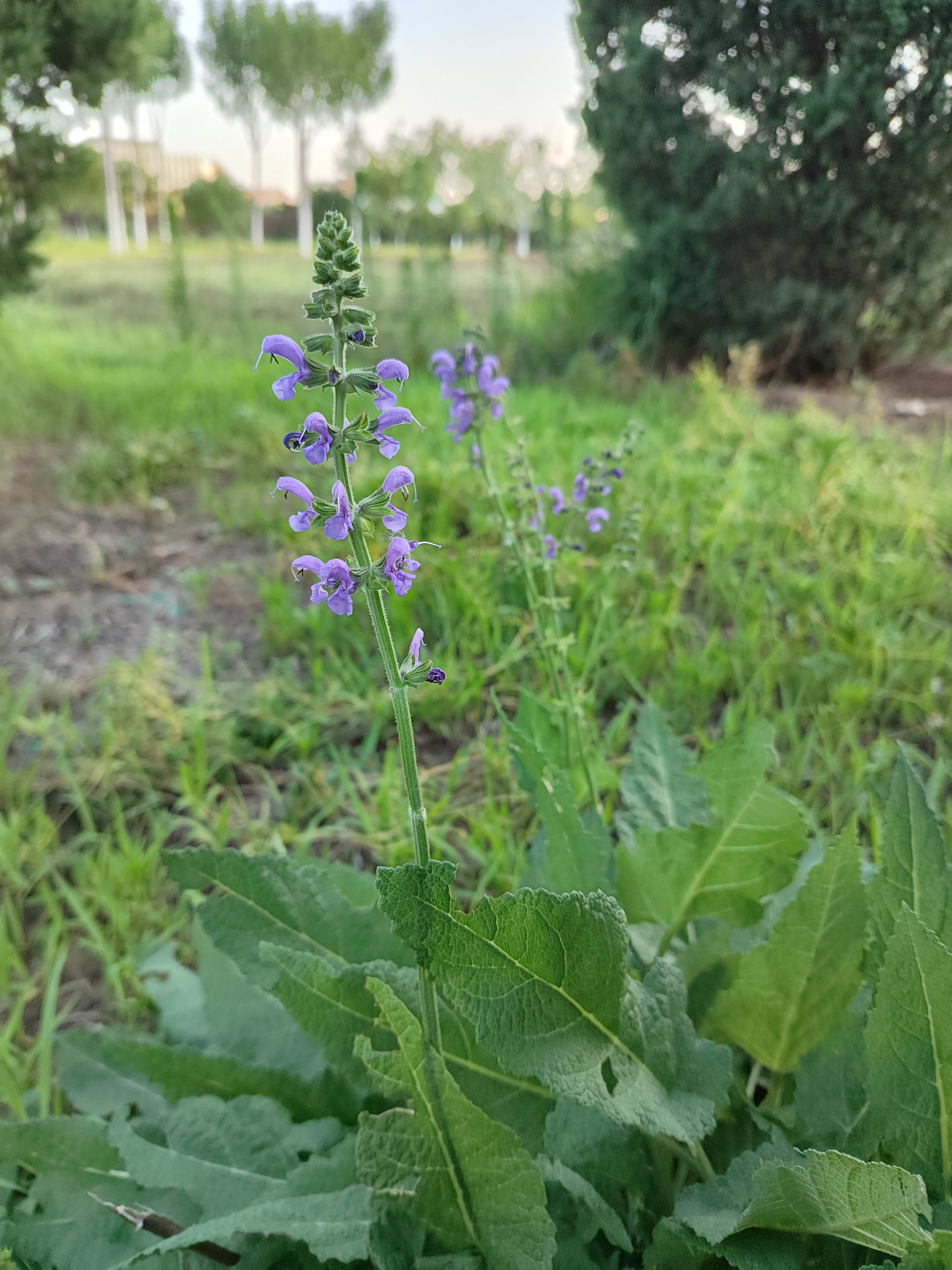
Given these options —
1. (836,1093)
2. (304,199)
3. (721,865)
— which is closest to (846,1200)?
(836,1093)

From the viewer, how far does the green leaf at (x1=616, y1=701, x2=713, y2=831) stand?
3.78 ft

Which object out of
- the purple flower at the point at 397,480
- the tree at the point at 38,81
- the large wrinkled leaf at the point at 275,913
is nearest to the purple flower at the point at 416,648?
the purple flower at the point at 397,480

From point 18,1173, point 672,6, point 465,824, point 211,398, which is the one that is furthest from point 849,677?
point 211,398

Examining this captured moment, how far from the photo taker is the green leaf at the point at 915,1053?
2.34 ft

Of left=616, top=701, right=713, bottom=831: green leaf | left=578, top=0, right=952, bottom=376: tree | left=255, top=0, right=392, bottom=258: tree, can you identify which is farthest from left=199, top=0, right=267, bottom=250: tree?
left=616, top=701, right=713, bottom=831: green leaf

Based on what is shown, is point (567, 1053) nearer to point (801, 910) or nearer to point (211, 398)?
point (801, 910)

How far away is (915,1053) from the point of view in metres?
0.74

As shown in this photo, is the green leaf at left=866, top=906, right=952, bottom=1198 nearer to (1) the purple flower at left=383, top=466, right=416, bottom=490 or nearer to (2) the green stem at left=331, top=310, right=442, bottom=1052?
(2) the green stem at left=331, top=310, right=442, bottom=1052

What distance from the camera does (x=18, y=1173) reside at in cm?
101

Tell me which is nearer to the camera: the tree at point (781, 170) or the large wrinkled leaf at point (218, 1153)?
the large wrinkled leaf at point (218, 1153)

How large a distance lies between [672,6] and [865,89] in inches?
40.1

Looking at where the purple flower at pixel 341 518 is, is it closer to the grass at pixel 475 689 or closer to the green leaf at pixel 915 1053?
the green leaf at pixel 915 1053

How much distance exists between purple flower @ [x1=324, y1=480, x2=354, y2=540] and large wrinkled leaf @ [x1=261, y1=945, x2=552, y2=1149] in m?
0.45

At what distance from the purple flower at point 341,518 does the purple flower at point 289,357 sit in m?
0.09
